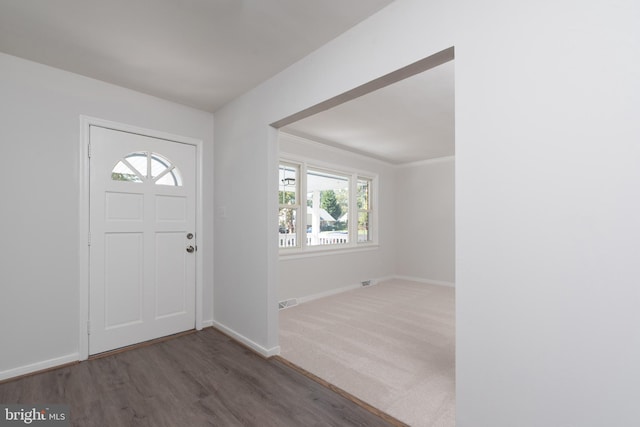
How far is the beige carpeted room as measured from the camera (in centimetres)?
242

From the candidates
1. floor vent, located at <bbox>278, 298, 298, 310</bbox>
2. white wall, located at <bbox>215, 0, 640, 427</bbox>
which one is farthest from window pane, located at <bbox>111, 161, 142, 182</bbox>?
white wall, located at <bbox>215, 0, 640, 427</bbox>

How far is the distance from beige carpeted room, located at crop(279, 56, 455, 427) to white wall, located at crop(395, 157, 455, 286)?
0.02m

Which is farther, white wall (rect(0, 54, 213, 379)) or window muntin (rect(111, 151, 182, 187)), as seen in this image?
window muntin (rect(111, 151, 182, 187))

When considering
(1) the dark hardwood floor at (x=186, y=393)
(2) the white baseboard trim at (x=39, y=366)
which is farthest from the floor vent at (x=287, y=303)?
(2) the white baseboard trim at (x=39, y=366)

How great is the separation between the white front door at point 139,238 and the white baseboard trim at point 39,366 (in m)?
0.16

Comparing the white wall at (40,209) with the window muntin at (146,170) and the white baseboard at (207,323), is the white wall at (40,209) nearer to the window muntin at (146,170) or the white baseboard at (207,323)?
the window muntin at (146,170)

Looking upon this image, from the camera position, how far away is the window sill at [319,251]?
4477 mm

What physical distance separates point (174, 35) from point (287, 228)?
297 cm

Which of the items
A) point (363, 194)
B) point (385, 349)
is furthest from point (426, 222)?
point (385, 349)

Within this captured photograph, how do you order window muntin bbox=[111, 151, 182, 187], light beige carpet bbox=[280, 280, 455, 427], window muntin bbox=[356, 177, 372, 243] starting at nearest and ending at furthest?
light beige carpet bbox=[280, 280, 455, 427] < window muntin bbox=[111, 151, 182, 187] < window muntin bbox=[356, 177, 372, 243]

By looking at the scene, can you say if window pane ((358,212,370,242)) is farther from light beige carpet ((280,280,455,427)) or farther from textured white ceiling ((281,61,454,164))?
light beige carpet ((280,280,455,427))

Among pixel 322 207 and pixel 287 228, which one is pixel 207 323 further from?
pixel 322 207

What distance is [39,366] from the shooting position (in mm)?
2461

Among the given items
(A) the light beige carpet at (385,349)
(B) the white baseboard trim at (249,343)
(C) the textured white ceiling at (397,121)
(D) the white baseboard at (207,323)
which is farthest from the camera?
(D) the white baseboard at (207,323)
